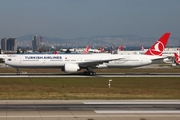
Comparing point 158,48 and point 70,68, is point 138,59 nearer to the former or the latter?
point 158,48

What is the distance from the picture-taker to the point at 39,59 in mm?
55688

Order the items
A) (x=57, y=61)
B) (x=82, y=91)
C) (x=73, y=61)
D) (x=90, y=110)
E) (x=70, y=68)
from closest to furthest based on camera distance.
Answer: (x=90, y=110) → (x=82, y=91) → (x=70, y=68) → (x=57, y=61) → (x=73, y=61)

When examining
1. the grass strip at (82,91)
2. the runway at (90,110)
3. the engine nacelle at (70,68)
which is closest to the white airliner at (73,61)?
the engine nacelle at (70,68)

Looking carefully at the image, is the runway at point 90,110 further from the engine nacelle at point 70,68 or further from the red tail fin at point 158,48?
the red tail fin at point 158,48

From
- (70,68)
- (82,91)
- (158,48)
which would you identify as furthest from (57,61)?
(82,91)

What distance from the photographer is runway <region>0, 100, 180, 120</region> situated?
19.1 meters

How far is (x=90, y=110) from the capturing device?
21328mm

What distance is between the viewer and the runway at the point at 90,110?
19.1m
